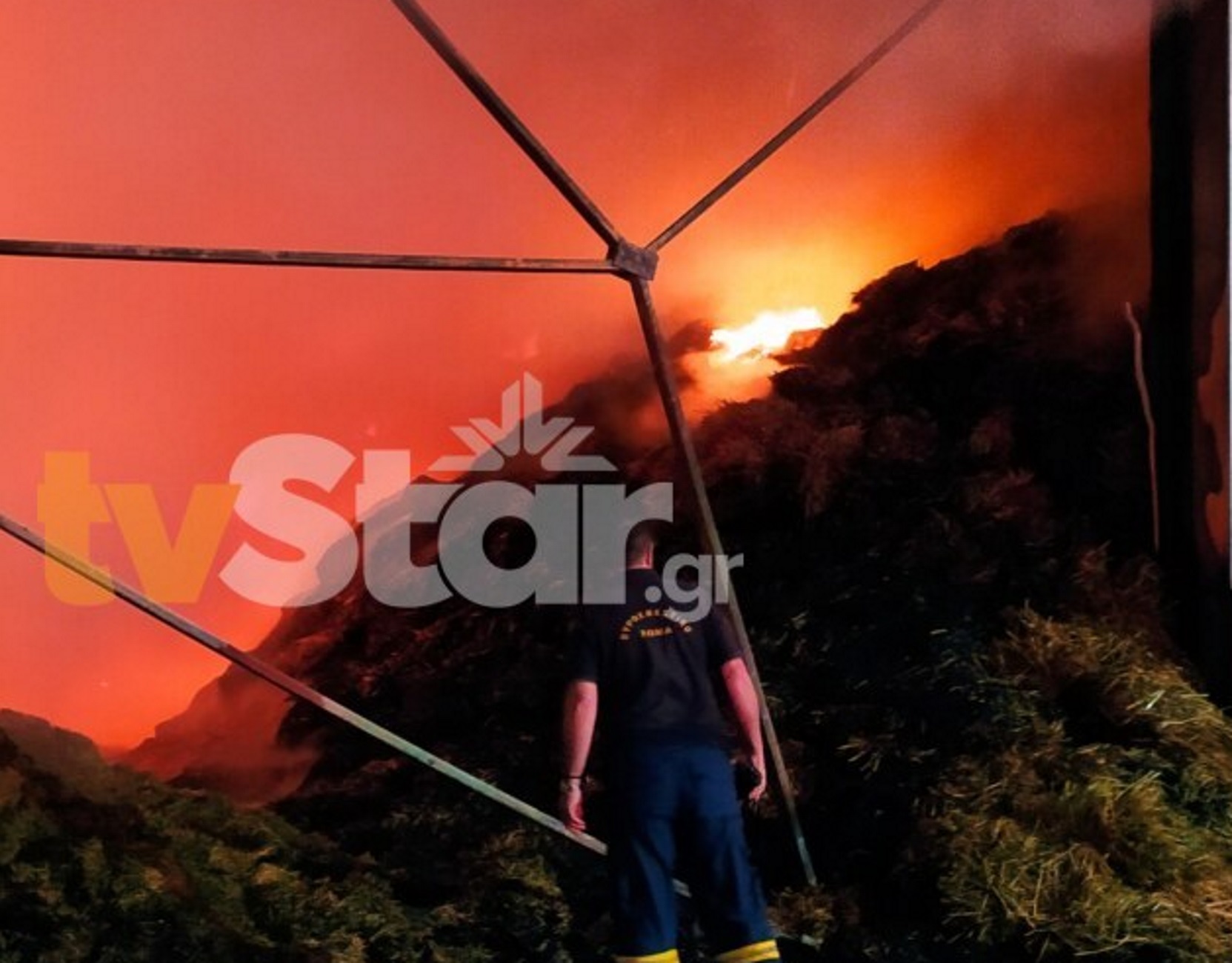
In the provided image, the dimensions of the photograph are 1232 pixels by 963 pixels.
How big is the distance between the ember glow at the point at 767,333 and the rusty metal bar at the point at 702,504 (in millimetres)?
149

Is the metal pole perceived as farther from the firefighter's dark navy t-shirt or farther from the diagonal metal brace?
the diagonal metal brace

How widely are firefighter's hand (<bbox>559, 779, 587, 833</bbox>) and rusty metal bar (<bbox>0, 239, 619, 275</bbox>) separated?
63 cm

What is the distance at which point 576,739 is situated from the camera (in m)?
1.51

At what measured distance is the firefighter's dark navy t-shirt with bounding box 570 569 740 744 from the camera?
1.49 metres

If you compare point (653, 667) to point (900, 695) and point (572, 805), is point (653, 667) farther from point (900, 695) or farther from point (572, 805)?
point (900, 695)

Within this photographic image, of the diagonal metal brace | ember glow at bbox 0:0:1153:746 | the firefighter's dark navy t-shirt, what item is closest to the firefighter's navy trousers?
the firefighter's dark navy t-shirt

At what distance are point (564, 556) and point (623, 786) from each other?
310 millimetres

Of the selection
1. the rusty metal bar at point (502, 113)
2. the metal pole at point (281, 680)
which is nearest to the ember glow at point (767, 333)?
the rusty metal bar at point (502, 113)

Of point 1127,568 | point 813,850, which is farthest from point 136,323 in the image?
point 1127,568

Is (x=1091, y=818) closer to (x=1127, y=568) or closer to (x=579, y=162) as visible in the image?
(x=1127, y=568)

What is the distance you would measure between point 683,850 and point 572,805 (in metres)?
0.15

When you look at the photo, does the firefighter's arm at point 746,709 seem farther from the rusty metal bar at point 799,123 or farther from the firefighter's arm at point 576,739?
the rusty metal bar at point 799,123

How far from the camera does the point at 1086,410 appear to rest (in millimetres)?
1779

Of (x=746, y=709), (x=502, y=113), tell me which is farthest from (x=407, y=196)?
(x=746, y=709)
